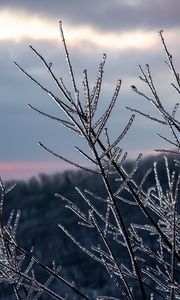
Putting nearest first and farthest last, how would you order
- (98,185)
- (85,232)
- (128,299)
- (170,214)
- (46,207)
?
1. (128,299)
2. (170,214)
3. (98,185)
4. (85,232)
5. (46,207)

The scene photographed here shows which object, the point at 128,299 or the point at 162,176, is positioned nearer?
the point at 128,299

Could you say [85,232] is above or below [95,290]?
above

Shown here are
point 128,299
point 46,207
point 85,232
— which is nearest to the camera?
point 128,299

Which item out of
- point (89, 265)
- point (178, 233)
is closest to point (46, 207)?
point (89, 265)

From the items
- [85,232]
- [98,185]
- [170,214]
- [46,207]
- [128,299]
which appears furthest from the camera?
[46,207]

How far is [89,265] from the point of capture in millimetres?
43938

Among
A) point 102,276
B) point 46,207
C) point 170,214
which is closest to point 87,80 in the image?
point 170,214

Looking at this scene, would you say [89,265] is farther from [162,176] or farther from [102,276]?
[162,176]

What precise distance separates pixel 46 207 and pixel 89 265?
506cm

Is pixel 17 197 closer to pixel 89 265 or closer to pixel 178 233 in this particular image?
pixel 89 265

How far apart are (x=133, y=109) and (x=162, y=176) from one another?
141 feet

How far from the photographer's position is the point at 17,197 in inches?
1743

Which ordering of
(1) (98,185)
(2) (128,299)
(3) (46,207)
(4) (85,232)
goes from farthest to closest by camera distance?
(3) (46,207)
(4) (85,232)
(1) (98,185)
(2) (128,299)

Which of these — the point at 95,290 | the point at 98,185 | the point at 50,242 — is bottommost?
the point at 95,290
